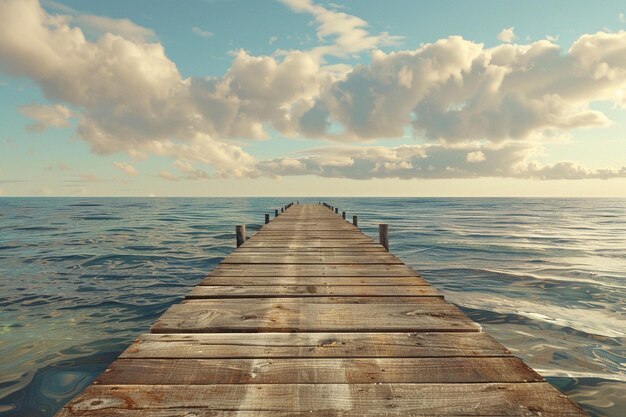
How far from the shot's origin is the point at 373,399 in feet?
6.68

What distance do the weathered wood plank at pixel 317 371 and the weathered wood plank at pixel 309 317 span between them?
0.63 meters

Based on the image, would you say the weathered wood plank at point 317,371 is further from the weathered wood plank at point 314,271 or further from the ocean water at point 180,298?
the ocean water at point 180,298

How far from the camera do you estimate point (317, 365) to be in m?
2.41

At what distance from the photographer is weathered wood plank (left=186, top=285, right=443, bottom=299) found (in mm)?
4246

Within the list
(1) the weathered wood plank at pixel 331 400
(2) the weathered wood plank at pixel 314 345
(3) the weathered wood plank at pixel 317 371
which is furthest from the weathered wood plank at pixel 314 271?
(1) the weathered wood plank at pixel 331 400

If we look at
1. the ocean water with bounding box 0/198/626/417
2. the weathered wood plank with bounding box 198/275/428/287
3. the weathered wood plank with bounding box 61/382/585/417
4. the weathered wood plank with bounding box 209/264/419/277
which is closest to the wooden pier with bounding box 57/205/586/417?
the weathered wood plank with bounding box 61/382/585/417

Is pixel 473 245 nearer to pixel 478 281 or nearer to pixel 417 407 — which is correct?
pixel 478 281

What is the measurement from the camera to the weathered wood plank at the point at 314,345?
2.58 metres

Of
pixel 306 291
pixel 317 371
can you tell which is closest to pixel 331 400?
pixel 317 371

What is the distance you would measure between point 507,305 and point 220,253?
13475mm

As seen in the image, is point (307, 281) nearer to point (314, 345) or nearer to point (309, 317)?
point (309, 317)

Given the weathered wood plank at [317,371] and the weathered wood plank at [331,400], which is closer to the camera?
the weathered wood plank at [331,400]

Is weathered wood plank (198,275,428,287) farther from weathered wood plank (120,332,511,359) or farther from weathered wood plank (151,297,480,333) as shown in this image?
weathered wood plank (120,332,511,359)

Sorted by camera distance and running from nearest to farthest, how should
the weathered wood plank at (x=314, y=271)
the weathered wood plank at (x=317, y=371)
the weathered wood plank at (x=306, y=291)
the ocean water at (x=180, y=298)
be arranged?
the weathered wood plank at (x=317, y=371)
the weathered wood plank at (x=306, y=291)
the weathered wood plank at (x=314, y=271)
the ocean water at (x=180, y=298)
